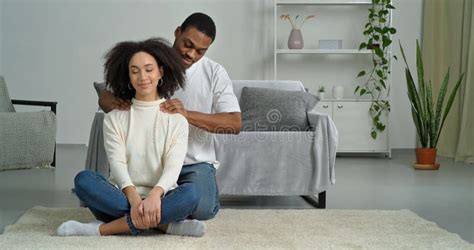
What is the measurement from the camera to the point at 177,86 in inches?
104

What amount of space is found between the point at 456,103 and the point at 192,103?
3.91m

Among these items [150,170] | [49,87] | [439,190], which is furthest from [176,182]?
[49,87]

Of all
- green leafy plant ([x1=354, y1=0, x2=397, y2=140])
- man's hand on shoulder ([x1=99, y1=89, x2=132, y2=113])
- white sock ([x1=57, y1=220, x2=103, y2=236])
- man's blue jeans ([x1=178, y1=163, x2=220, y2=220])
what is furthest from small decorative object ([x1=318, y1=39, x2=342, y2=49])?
white sock ([x1=57, y1=220, x2=103, y2=236])

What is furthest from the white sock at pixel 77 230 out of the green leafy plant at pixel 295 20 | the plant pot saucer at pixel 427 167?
the green leafy plant at pixel 295 20

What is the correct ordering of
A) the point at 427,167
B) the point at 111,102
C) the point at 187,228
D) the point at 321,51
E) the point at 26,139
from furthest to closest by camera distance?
the point at 321,51, the point at 427,167, the point at 26,139, the point at 111,102, the point at 187,228

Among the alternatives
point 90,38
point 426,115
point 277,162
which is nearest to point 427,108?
point 426,115

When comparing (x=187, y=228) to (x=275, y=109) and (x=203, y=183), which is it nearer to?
(x=203, y=183)

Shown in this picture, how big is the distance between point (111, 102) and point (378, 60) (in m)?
4.28

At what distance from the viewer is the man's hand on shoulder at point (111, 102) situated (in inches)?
103

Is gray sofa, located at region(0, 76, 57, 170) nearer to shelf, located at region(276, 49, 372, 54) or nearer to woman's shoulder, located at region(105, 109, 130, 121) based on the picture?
shelf, located at region(276, 49, 372, 54)

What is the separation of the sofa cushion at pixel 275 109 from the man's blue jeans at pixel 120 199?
4.66 feet

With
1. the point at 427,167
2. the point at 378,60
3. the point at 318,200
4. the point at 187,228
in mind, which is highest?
the point at 378,60

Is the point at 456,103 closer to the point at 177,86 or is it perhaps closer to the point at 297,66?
the point at 297,66

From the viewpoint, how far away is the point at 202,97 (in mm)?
2848
